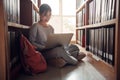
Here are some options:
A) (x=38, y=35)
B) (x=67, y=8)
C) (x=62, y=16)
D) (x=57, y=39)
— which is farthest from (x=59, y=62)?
(x=67, y=8)

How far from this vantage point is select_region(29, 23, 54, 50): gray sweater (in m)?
1.94

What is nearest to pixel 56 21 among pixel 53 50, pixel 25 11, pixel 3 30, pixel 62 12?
pixel 62 12

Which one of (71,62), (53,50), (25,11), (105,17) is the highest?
(25,11)

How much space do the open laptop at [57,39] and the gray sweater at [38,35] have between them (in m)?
0.11

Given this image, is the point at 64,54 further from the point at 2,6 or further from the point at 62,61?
the point at 2,6

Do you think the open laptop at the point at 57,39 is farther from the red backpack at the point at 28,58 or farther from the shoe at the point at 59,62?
the red backpack at the point at 28,58

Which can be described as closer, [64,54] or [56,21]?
[64,54]

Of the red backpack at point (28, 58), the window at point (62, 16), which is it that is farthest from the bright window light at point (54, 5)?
the red backpack at point (28, 58)

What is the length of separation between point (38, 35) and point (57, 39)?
0.97 feet

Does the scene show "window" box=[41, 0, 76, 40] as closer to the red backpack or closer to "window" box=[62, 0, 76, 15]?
"window" box=[62, 0, 76, 15]

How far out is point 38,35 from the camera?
2.06 metres

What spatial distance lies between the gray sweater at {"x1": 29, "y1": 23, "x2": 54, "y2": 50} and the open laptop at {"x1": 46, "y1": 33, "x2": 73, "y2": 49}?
0.11 metres

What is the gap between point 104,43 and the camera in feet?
5.22

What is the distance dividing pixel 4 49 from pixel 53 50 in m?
0.98
